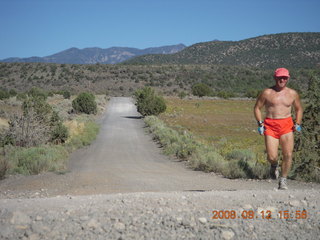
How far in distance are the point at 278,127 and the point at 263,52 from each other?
124144 millimetres

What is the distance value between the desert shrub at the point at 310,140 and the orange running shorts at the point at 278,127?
4.31 metres

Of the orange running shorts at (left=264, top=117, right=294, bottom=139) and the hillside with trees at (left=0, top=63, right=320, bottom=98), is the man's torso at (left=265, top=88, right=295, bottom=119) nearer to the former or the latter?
the orange running shorts at (left=264, top=117, right=294, bottom=139)

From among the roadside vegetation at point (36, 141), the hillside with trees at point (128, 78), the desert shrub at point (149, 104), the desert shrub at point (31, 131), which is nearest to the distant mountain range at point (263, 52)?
the hillside with trees at point (128, 78)

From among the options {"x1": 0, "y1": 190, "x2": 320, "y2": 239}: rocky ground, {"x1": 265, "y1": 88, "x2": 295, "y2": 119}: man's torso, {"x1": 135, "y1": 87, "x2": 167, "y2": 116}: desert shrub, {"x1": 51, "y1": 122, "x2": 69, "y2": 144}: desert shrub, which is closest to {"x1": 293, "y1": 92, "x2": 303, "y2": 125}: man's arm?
{"x1": 265, "y1": 88, "x2": 295, "y2": 119}: man's torso

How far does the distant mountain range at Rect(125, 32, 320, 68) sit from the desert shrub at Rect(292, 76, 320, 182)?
328 feet

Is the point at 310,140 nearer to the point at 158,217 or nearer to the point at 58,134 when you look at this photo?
the point at 158,217

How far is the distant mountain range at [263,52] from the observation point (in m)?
113

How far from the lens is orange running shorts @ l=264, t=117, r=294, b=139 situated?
7.11 meters

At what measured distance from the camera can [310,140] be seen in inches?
443

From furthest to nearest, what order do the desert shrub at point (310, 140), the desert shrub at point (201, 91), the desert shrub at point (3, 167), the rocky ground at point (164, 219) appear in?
the desert shrub at point (201, 91) → the desert shrub at point (3, 167) → the desert shrub at point (310, 140) → the rocky ground at point (164, 219)

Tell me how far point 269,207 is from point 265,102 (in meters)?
2.57

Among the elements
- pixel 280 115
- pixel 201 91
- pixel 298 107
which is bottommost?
pixel 201 91

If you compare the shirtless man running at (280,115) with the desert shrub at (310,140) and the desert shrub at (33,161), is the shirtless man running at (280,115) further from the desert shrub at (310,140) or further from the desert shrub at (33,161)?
the desert shrub at (33,161)

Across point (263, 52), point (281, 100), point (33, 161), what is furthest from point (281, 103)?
point (263, 52)
